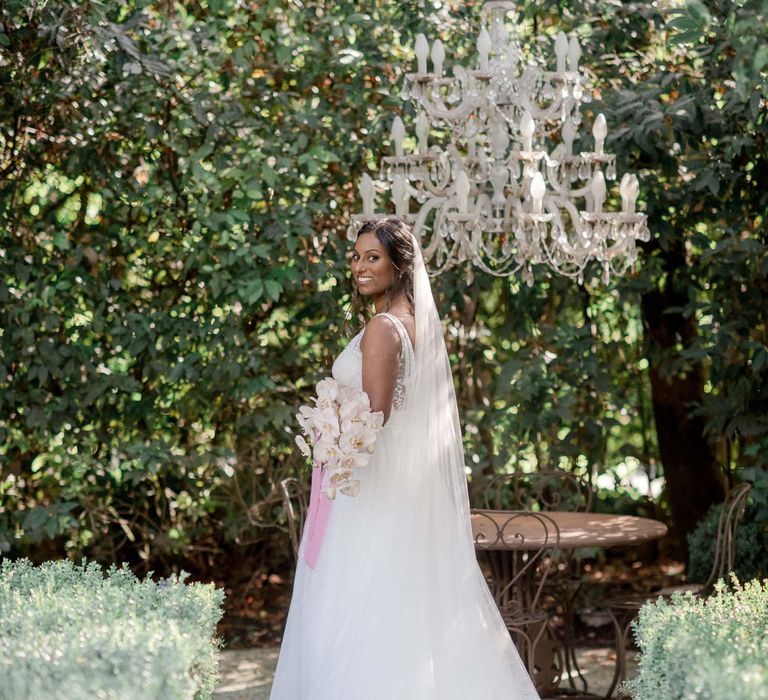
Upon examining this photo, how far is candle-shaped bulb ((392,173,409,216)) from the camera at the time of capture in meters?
3.80

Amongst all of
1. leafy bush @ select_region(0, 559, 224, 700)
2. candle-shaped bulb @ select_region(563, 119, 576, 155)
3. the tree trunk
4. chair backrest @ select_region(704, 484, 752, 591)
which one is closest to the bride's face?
candle-shaped bulb @ select_region(563, 119, 576, 155)

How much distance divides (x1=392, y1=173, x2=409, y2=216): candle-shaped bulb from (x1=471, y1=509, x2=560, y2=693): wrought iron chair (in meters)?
1.20

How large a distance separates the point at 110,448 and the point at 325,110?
2.02m

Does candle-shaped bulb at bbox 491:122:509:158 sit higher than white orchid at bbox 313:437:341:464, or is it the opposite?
candle-shaped bulb at bbox 491:122:509:158

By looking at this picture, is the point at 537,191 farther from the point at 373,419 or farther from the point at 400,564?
the point at 400,564

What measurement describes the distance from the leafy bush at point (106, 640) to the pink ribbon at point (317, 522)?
2.09 ft

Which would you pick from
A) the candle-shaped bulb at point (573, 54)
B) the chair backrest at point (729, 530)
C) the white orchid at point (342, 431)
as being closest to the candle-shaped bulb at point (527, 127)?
the candle-shaped bulb at point (573, 54)

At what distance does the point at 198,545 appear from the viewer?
698 centimetres

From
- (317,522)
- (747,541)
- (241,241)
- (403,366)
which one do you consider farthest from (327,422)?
(747,541)

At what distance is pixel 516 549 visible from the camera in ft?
14.4

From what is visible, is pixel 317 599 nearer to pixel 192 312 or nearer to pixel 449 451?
pixel 449 451

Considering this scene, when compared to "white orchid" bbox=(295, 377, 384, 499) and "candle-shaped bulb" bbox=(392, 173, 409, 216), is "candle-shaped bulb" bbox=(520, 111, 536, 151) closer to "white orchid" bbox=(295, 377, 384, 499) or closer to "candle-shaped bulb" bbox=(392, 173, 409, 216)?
"candle-shaped bulb" bbox=(392, 173, 409, 216)

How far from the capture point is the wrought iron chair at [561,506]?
210 inches

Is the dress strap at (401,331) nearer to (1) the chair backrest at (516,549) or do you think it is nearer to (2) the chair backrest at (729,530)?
(1) the chair backrest at (516,549)
